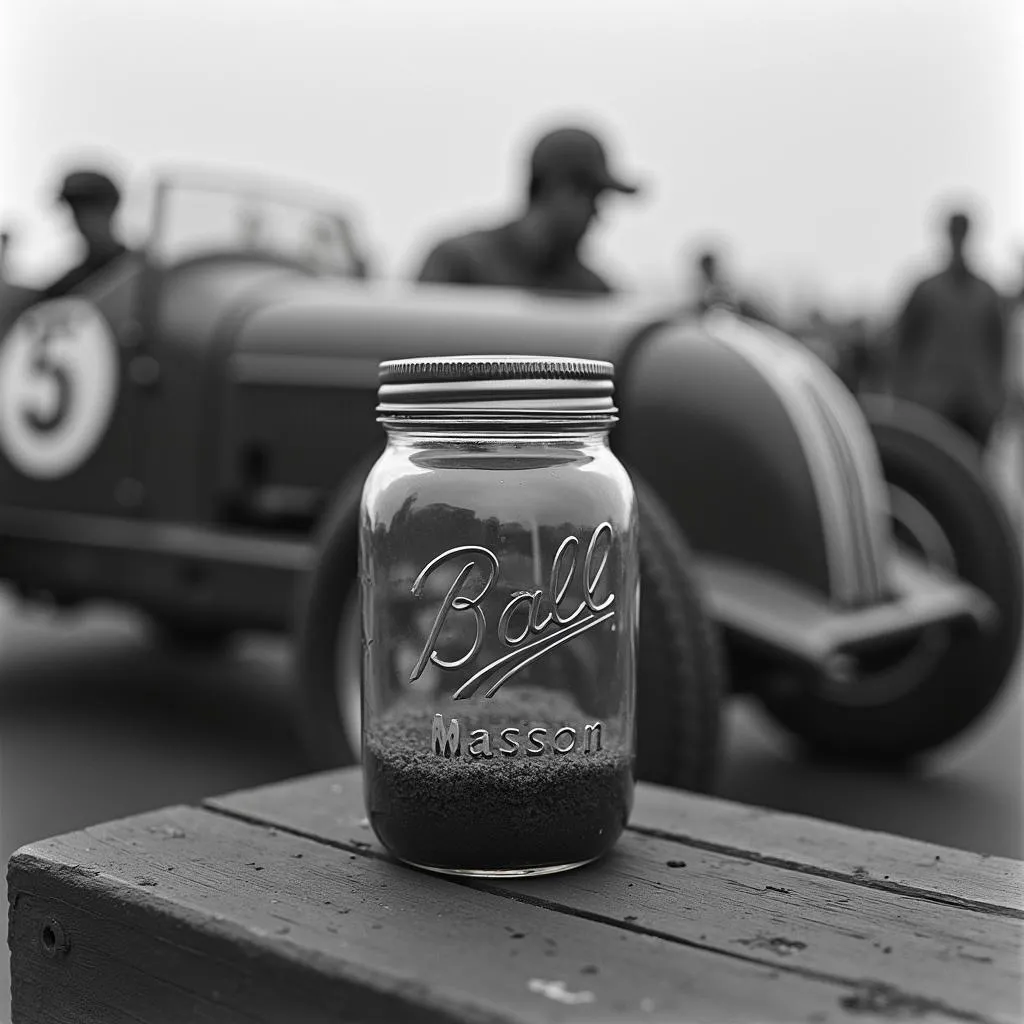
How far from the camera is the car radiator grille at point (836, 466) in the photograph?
8.82 feet

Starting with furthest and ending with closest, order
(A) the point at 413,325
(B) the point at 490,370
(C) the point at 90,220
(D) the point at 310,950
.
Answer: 1. (C) the point at 90,220
2. (A) the point at 413,325
3. (B) the point at 490,370
4. (D) the point at 310,950

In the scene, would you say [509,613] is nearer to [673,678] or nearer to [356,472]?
[673,678]

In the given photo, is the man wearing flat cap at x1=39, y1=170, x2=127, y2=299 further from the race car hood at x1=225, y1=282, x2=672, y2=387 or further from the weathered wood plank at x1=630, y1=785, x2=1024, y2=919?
the weathered wood plank at x1=630, y1=785, x2=1024, y2=919

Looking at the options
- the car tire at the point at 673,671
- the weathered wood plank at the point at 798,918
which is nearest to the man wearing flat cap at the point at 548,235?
the car tire at the point at 673,671

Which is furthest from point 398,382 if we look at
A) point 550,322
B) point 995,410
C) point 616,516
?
point 995,410

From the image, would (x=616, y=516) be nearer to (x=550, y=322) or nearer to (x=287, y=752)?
(x=550, y=322)

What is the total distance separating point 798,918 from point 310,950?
14.1 inches

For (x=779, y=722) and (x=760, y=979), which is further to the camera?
(x=779, y=722)

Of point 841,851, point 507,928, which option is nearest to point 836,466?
point 841,851

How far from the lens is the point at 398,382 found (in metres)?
1.09

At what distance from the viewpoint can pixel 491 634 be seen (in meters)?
1.08

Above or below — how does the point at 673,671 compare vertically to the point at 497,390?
below

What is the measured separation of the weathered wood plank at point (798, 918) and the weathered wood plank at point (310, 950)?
1.0 inches

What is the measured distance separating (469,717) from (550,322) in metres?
1.94
